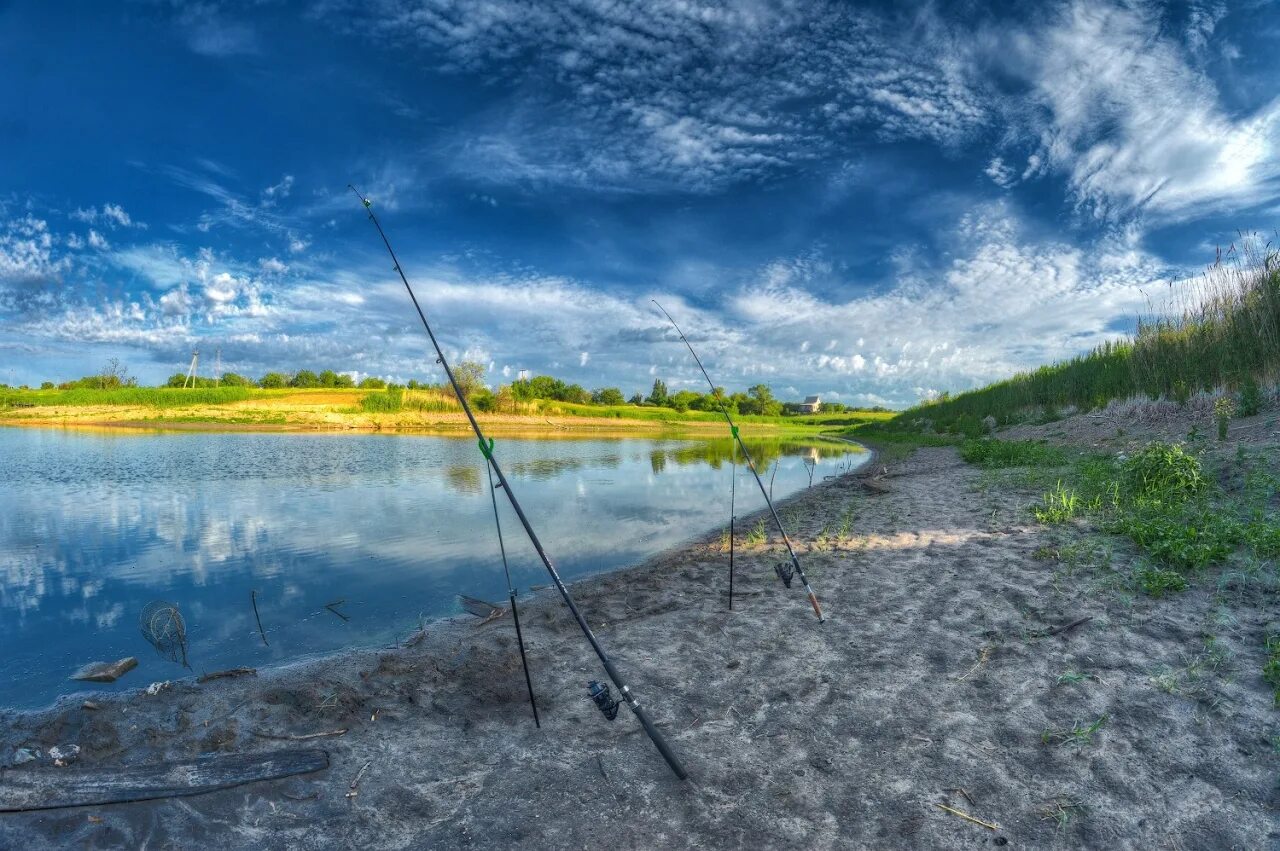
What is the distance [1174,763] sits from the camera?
340cm

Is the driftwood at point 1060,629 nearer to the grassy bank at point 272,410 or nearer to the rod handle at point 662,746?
the rod handle at point 662,746

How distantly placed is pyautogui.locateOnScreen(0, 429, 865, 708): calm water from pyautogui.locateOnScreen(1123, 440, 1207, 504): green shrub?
7.22 m

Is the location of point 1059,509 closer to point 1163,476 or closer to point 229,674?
point 1163,476

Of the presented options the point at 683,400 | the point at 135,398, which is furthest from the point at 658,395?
the point at 135,398

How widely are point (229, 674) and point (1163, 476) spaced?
11.7m

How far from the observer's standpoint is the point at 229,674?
5160 mm

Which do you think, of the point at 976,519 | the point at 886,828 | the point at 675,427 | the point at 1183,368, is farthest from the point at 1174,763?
the point at 675,427

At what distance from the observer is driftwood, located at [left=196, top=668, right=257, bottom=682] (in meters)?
5.09

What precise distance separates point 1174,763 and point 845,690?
1922mm

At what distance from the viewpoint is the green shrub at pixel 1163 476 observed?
7906 millimetres

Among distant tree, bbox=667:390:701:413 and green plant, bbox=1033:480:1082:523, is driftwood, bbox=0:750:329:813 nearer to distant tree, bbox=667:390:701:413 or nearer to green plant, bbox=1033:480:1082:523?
green plant, bbox=1033:480:1082:523

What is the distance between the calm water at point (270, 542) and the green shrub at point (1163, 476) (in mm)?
7217

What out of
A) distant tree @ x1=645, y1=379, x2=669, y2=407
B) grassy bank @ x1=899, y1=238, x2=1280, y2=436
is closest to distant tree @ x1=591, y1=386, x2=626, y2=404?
distant tree @ x1=645, y1=379, x2=669, y2=407

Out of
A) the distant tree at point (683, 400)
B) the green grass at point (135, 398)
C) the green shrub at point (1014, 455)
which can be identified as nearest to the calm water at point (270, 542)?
the green shrub at point (1014, 455)
